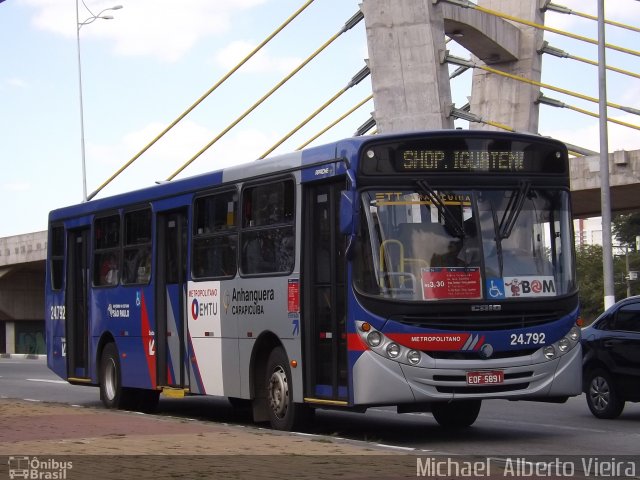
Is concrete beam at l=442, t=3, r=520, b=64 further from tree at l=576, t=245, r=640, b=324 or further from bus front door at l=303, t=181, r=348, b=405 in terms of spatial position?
tree at l=576, t=245, r=640, b=324

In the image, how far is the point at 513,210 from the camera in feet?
46.5

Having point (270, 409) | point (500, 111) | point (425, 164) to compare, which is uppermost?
point (500, 111)

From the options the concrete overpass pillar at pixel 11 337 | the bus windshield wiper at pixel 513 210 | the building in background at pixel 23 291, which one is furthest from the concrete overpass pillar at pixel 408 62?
the concrete overpass pillar at pixel 11 337

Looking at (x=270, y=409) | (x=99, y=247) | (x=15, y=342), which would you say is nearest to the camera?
(x=270, y=409)

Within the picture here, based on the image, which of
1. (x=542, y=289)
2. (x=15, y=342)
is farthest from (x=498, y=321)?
(x=15, y=342)

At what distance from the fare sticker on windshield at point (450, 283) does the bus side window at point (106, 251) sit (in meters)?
7.26

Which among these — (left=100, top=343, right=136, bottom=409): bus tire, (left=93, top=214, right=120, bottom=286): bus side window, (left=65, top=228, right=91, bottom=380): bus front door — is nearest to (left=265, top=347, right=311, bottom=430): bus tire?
(left=100, top=343, right=136, bottom=409): bus tire

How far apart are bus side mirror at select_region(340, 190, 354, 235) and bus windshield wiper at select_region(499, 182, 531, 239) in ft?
5.14

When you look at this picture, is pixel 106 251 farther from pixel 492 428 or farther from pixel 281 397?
pixel 492 428

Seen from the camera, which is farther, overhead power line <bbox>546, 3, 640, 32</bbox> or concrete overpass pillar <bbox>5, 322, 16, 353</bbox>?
concrete overpass pillar <bbox>5, 322, 16, 353</bbox>

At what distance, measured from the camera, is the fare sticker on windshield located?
44.7 feet

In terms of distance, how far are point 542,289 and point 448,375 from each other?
1.38 meters

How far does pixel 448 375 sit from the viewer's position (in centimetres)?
1370

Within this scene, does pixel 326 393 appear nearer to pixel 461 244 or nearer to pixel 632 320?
pixel 461 244
